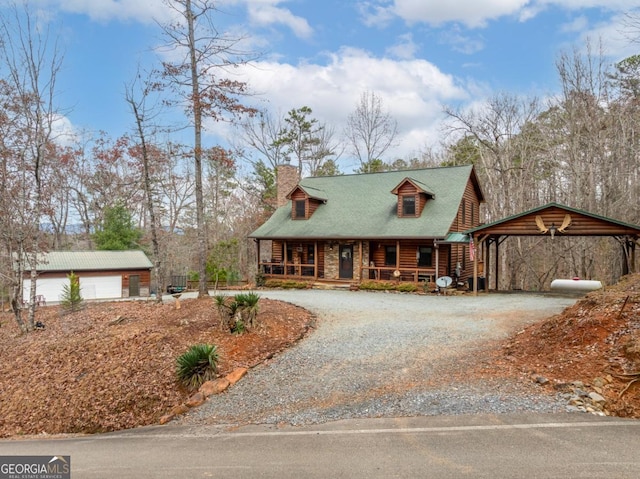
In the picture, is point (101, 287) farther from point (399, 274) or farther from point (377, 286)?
point (399, 274)

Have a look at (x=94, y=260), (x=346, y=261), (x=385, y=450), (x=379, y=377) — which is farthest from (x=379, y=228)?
(x=94, y=260)

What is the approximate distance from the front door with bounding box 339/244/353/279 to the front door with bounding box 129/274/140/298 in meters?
15.5

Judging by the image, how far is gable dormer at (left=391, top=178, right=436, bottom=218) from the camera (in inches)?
768

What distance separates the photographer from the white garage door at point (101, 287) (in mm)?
25953

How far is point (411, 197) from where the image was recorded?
64.9ft

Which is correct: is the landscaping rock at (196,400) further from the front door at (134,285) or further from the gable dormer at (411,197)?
the front door at (134,285)

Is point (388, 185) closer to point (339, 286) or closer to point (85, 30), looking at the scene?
point (339, 286)

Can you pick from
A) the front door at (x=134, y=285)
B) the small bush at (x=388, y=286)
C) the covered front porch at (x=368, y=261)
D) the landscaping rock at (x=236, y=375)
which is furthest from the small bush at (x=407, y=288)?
the front door at (x=134, y=285)

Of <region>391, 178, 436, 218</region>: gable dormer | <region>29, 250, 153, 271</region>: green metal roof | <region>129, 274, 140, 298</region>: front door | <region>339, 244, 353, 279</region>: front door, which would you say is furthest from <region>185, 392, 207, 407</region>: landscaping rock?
<region>129, 274, 140, 298</region>: front door

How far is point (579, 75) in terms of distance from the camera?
2091 cm

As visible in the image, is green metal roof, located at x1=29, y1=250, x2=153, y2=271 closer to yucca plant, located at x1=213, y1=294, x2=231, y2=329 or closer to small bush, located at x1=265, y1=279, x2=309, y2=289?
small bush, located at x1=265, y1=279, x2=309, y2=289

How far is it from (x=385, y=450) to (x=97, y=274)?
87.6 feet

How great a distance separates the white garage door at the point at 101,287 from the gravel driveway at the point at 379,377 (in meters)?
20.3

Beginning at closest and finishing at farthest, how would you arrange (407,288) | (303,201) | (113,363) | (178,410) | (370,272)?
(178,410) < (113,363) < (407,288) < (370,272) < (303,201)
